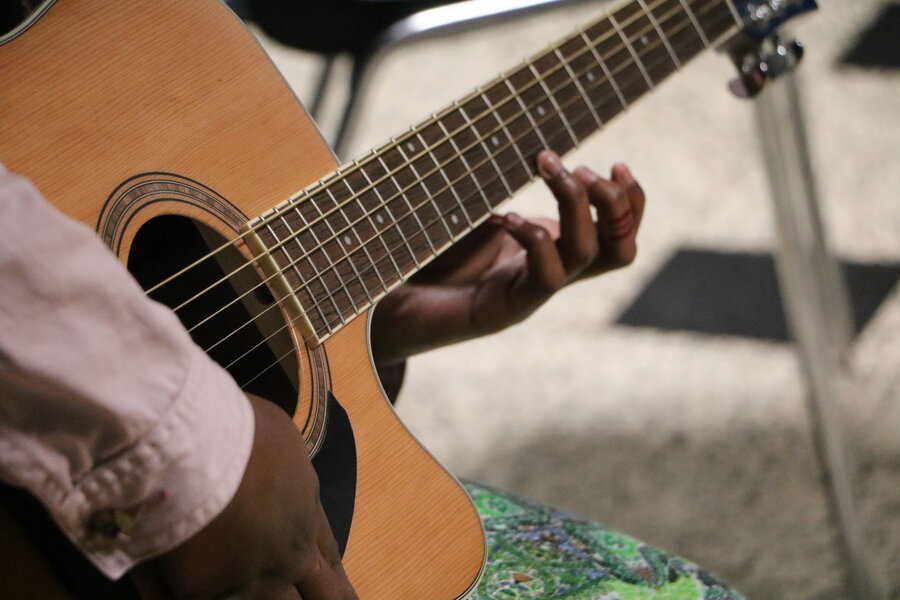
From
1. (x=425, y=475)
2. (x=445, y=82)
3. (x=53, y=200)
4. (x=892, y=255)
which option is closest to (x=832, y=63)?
(x=892, y=255)

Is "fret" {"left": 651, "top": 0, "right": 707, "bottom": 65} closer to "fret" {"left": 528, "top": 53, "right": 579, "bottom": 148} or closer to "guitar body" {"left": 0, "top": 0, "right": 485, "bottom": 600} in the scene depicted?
"fret" {"left": 528, "top": 53, "right": 579, "bottom": 148}

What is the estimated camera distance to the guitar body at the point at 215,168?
46cm

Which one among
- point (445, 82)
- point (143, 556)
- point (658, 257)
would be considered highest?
point (143, 556)

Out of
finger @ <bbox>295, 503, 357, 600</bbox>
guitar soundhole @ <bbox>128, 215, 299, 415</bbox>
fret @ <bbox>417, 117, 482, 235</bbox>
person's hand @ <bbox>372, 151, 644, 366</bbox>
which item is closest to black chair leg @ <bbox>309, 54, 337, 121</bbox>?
person's hand @ <bbox>372, 151, 644, 366</bbox>

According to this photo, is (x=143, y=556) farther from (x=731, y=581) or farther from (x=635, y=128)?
(x=635, y=128)

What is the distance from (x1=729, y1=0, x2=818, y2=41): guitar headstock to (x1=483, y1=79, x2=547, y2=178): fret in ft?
0.77

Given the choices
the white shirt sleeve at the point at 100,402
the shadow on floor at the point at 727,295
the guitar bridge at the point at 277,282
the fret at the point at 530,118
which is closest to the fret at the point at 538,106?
the fret at the point at 530,118

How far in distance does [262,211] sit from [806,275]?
729mm

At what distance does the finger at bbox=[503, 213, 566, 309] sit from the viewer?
673 millimetres

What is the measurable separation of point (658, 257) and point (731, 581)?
1.87 feet

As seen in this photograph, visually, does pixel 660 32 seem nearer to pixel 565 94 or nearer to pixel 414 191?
pixel 565 94

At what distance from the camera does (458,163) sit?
60cm

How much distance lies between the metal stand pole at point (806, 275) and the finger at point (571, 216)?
15.3 inches

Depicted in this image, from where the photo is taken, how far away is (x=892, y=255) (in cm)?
134
